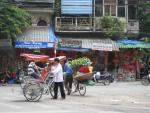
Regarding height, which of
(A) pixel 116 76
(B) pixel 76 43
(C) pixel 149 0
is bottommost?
(A) pixel 116 76

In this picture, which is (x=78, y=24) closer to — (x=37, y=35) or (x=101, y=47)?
(x=101, y=47)

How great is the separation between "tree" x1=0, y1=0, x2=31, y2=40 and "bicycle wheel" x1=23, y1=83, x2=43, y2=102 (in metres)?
19.2

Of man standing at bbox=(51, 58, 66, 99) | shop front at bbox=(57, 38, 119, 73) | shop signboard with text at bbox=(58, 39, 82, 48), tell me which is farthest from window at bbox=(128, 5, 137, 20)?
man standing at bbox=(51, 58, 66, 99)

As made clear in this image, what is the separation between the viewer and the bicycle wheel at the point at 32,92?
2172 centimetres

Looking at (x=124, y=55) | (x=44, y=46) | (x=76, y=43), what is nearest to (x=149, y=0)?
(x=124, y=55)

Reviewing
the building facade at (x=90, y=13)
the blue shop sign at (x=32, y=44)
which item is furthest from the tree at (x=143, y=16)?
the blue shop sign at (x=32, y=44)

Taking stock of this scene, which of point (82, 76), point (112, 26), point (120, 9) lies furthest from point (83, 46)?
point (82, 76)

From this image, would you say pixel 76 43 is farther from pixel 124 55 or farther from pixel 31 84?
pixel 31 84

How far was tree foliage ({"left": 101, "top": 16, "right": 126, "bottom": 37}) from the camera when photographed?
4519cm

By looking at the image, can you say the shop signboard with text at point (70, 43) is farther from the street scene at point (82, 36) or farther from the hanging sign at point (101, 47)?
the hanging sign at point (101, 47)

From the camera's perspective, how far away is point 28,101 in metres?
21.6

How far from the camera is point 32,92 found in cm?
2177

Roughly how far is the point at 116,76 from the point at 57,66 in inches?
916

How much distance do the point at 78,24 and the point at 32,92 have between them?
81.6 ft
